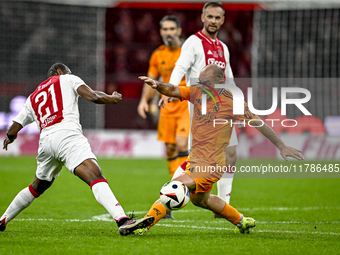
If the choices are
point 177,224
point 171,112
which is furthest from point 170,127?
point 177,224

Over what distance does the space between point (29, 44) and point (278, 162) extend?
10.8 m

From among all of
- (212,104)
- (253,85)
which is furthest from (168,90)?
(253,85)

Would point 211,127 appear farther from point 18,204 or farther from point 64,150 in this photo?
point 18,204

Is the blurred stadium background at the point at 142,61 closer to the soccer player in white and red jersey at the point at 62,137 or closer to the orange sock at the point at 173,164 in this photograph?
the orange sock at the point at 173,164

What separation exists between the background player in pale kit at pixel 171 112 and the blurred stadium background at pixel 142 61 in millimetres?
8368

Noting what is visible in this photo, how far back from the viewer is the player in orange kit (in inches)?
175

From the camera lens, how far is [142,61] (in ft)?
68.2

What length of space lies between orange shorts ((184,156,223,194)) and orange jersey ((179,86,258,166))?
85 mm

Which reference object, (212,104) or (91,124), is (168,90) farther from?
(91,124)

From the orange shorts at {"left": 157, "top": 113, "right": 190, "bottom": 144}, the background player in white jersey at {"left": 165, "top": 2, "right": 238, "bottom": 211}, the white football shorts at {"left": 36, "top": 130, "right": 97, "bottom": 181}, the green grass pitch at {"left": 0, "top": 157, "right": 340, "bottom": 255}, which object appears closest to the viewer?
the green grass pitch at {"left": 0, "top": 157, "right": 340, "bottom": 255}

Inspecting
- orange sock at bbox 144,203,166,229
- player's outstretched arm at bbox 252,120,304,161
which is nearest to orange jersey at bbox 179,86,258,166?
player's outstretched arm at bbox 252,120,304,161

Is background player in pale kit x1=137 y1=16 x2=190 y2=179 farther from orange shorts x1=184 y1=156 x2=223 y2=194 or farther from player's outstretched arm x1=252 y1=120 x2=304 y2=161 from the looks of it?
player's outstretched arm x1=252 y1=120 x2=304 y2=161

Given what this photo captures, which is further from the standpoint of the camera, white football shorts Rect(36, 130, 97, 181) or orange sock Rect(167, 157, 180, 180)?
orange sock Rect(167, 157, 180, 180)

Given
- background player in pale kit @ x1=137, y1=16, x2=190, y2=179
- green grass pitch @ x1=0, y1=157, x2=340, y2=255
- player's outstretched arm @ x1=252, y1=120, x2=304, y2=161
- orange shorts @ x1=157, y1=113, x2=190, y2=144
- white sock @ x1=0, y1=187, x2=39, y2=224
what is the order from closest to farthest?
1. green grass pitch @ x1=0, y1=157, x2=340, y2=255
2. player's outstretched arm @ x1=252, y1=120, x2=304, y2=161
3. white sock @ x1=0, y1=187, x2=39, y2=224
4. background player in pale kit @ x1=137, y1=16, x2=190, y2=179
5. orange shorts @ x1=157, y1=113, x2=190, y2=144
